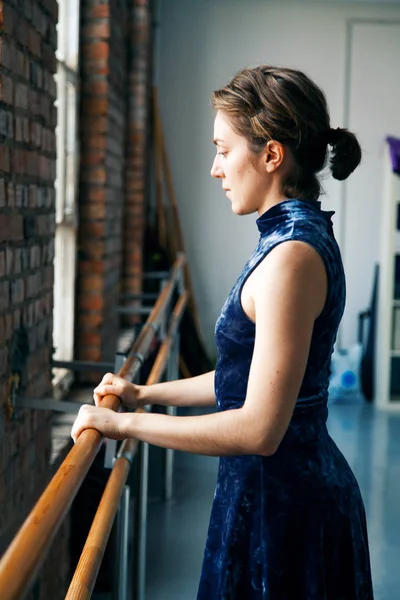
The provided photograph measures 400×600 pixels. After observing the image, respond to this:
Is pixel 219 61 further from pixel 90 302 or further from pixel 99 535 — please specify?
pixel 99 535

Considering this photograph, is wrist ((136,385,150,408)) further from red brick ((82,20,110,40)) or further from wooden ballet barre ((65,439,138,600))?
red brick ((82,20,110,40))

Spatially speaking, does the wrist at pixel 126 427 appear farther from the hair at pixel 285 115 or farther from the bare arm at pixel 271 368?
the hair at pixel 285 115

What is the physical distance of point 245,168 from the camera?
1302 mm

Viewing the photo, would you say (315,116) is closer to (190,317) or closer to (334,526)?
(334,526)

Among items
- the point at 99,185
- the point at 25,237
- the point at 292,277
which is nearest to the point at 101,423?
the point at 292,277

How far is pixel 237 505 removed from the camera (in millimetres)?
1349

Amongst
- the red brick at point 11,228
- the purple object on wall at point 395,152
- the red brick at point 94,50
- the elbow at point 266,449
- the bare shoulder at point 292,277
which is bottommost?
the elbow at point 266,449

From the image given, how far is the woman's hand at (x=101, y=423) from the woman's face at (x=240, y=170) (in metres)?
0.36

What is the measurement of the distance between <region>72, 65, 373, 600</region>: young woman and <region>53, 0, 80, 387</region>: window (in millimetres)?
2153

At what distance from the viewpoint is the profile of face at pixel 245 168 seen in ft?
4.25

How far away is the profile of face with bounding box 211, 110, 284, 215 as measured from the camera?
1295mm

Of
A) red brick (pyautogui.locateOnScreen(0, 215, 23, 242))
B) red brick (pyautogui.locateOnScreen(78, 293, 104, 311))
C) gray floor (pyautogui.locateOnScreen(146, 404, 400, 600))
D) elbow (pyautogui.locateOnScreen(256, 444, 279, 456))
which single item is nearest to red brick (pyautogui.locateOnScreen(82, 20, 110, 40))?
red brick (pyautogui.locateOnScreen(78, 293, 104, 311))

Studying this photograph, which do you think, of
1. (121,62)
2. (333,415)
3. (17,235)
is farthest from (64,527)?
(333,415)

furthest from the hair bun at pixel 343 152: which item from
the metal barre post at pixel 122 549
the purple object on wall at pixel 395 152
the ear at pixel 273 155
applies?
the purple object on wall at pixel 395 152
